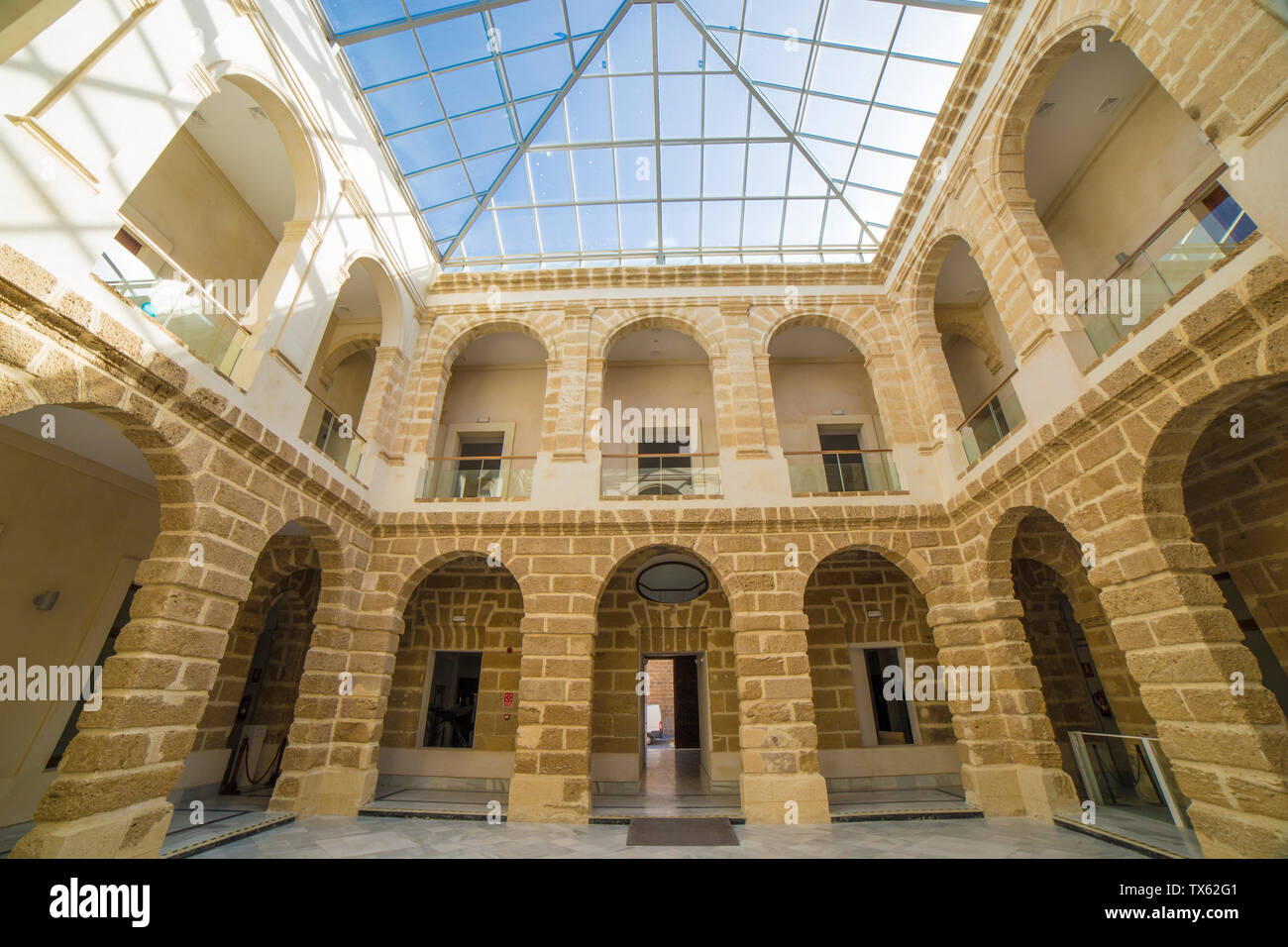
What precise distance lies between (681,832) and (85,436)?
7.44 meters

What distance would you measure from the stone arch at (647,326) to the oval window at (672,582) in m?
3.42

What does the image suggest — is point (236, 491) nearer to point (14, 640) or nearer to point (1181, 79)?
point (14, 640)

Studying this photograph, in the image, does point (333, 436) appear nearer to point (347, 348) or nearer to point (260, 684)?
point (347, 348)

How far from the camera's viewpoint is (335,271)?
6.64 m

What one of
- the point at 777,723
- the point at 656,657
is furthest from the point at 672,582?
the point at 777,723

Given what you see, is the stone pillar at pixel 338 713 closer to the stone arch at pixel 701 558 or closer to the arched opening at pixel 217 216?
→ the stone arch at pixel 701 558

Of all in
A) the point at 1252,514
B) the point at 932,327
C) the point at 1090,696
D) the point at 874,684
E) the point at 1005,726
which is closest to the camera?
the point at 1252,514

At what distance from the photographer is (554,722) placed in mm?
6191

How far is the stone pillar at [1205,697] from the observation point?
3.46 meters

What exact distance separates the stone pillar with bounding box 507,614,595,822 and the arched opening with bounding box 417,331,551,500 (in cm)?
363

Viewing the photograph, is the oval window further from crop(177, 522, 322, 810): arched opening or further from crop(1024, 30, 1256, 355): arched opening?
crop(1024, 30, 1256, 355): arched opening

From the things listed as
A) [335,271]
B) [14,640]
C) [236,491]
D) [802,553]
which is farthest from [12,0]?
[802,553]

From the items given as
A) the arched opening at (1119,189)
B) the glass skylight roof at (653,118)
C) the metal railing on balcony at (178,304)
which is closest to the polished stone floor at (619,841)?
the metal railing on balcony at (178,304)

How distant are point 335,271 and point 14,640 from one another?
5157 mm
